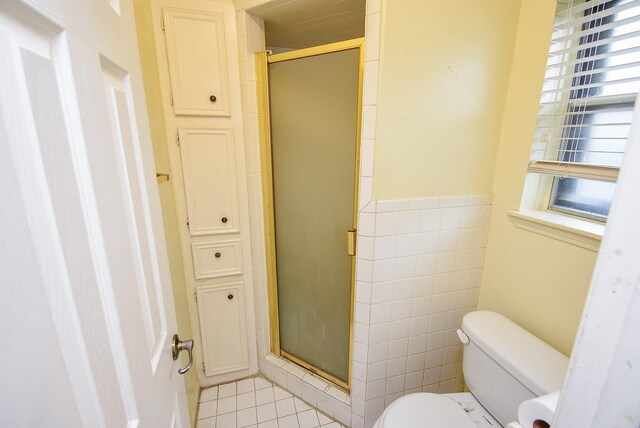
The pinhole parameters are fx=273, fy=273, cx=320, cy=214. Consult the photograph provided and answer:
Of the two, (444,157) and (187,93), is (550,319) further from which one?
(187,93)

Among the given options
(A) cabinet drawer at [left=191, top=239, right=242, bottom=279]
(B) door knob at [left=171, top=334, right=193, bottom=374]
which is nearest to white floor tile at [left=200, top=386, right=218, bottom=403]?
(A) cabinet drawer at [left=191, top=239, right=242, bottom=279]

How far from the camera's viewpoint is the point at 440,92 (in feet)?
3.76

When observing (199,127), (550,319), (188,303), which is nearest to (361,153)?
(199,127)

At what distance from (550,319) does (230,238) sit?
1.54 m

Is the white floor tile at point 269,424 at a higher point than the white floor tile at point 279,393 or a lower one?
lower

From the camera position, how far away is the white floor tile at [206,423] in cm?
150

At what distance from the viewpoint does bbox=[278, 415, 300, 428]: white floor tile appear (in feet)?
4.91

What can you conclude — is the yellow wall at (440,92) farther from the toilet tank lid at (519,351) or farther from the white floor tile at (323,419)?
the white floor tile at (323,419)

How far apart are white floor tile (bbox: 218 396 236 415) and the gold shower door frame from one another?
35 centimetres

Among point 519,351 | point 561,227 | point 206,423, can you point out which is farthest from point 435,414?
point 206,423

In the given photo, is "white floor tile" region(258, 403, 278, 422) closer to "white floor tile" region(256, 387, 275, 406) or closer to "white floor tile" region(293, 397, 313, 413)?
"white floor tile" region(256, 387, 275, 406)

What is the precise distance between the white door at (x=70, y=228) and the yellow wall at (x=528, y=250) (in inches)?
53.4

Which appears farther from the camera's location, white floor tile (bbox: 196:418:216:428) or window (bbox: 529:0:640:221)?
white floor tile (bbox: 196:418:216:428)

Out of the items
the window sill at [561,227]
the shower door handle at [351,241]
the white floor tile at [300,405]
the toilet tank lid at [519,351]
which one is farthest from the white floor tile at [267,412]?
the window sill at [561,227]
